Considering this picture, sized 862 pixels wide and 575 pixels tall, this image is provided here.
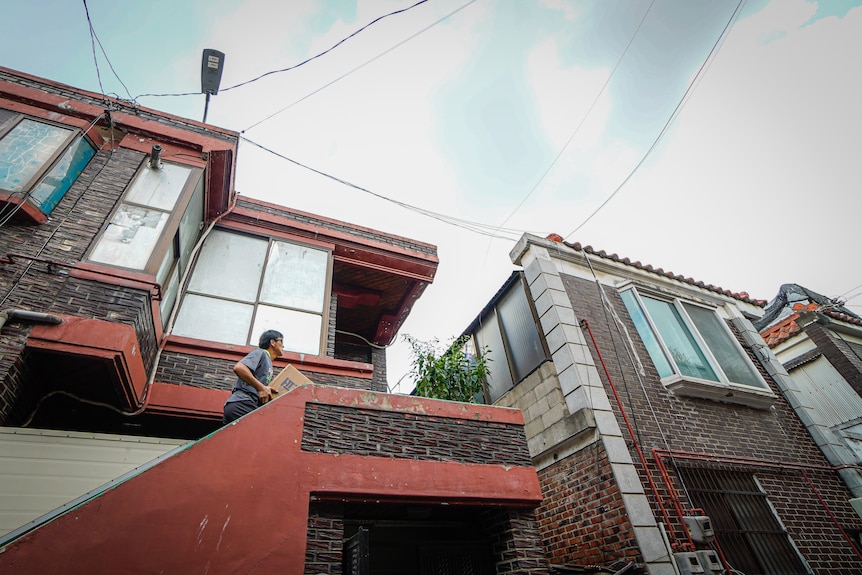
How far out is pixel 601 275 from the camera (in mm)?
8375

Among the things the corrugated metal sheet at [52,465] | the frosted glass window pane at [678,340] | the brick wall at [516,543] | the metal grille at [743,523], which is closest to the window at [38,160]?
the corrugated metal sheet at [52,465]

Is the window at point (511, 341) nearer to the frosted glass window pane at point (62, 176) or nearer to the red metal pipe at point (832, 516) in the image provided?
the red metal pipe at point (832, 516)

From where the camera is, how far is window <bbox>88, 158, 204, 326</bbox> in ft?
16.0

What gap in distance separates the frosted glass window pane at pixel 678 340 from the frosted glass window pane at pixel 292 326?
611cm

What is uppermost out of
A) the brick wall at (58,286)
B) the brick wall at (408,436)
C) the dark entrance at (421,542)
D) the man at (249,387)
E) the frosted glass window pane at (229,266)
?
the frosted glass window pane at (229,266)

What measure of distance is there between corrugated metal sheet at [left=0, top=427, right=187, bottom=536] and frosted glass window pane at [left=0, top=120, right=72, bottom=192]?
9.26 feet

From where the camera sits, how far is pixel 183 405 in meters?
4.75

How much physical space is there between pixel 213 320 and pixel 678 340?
26.3 feet

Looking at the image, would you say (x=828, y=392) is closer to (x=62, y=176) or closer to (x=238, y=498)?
(x=238, y=498)

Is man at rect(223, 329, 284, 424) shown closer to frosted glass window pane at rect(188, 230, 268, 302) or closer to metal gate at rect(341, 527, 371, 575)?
metal gate at rect(341, 527, 371, 575)

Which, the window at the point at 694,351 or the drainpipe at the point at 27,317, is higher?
the window at the point at 694,351

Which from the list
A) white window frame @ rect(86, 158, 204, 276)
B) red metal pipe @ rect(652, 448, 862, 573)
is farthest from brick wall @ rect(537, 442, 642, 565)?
white window frame @ rect(86, 158, 204, 276)

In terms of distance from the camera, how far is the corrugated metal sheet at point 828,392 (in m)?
9.53

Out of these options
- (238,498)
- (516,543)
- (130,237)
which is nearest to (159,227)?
(130,237)
